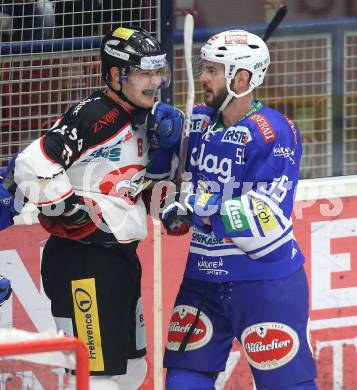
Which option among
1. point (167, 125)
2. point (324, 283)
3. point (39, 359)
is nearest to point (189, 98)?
point (167, 125)

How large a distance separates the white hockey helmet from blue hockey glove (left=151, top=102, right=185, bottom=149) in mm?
198

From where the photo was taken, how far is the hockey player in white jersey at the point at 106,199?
17.5ft

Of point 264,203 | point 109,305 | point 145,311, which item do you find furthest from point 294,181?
point 145,311

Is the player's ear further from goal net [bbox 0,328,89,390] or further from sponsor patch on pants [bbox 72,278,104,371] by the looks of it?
goal net [bbox 0,328,89,390]

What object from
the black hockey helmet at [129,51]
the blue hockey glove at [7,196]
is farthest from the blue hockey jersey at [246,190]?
the blue hockey glove at [7,196]

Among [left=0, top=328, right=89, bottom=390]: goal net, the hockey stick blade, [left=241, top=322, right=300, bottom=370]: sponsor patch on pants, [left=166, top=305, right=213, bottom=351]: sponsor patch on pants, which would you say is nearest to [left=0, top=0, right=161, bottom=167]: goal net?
the hockey stick blade

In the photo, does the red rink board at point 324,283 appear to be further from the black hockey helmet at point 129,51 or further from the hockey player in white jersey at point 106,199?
the black hockey helmet at point 129,51

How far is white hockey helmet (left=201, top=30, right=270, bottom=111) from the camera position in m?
5.33

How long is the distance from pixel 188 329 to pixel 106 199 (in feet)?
1.86

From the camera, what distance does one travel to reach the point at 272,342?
5.39m

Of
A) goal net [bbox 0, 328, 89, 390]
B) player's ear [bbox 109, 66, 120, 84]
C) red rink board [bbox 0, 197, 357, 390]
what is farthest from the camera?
red rink board [bbox 0, 197, 357, 390]

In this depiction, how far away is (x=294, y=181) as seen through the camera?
211 inches

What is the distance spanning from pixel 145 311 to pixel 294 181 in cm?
123

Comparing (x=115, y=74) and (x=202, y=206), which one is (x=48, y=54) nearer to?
(x=115, y=74)
